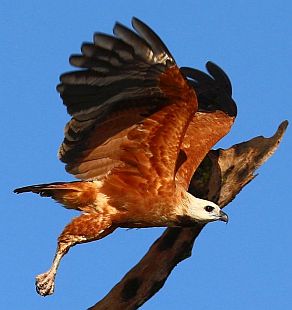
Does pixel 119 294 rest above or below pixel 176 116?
below

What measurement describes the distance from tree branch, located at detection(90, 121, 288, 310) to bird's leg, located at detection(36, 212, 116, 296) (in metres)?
0.72

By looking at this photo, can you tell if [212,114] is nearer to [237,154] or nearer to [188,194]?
[237,154]

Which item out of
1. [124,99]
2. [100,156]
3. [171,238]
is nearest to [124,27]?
[124,99]

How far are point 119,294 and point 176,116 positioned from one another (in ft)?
7.16

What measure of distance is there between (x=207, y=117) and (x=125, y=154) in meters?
2.11

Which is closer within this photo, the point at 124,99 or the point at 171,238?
the point at 124,99

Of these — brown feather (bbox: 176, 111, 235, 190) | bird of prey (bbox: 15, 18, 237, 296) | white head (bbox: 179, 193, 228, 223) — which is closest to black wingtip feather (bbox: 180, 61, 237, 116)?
brown feather (bbox: 176, 111, 235, 190)

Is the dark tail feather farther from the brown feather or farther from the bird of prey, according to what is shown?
the brown feather

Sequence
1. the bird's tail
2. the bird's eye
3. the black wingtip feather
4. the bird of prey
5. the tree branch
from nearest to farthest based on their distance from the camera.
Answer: the bird of prey
the bird's tail
the tree branch
the bird's eye
the black wingtip feather

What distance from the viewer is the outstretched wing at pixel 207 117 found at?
48.9 ft

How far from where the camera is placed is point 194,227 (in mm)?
14727

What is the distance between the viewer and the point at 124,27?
1257cm

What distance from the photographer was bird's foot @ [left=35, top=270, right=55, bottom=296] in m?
13.8

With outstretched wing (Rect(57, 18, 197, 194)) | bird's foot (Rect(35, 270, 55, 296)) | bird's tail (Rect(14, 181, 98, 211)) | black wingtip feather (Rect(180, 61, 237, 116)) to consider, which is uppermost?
black wingtip feather (Rect(180, 61, 237, 116))
